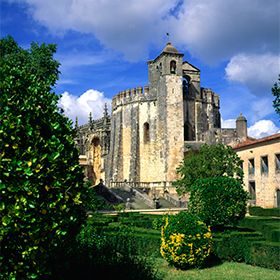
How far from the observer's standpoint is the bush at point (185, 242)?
34.9ft

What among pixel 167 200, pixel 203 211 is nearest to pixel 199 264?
pixel 203 211

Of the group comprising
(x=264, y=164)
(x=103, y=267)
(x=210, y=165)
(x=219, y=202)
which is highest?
(x=264, y=164)

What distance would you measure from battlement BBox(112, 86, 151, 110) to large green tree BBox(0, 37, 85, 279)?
1567 inches

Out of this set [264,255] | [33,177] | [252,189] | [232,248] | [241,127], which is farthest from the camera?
[241,127]

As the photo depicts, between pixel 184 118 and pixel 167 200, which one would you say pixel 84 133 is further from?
pixel 167 200

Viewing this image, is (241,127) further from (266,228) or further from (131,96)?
(266,228)

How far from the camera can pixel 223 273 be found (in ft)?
A: 34.0

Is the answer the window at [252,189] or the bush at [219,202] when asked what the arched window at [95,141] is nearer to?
the window at [252,189]

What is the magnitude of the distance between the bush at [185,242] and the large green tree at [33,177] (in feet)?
18.2

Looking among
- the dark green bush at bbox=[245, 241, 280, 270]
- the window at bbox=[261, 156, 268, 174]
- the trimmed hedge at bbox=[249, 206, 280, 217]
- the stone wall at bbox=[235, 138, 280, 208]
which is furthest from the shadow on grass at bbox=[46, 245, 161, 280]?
the window at bbox=[261, 156, 268, 174]

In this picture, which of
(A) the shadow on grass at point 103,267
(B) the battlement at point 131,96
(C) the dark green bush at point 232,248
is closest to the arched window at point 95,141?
(B) the battlement at point 131,96

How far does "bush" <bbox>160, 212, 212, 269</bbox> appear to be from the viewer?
10.6 meters

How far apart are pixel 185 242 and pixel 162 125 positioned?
32.2 meters

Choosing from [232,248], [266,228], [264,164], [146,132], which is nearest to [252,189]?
[264,164]
